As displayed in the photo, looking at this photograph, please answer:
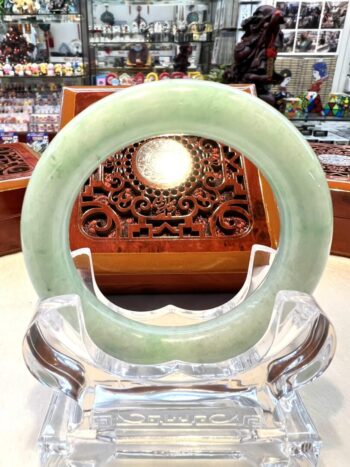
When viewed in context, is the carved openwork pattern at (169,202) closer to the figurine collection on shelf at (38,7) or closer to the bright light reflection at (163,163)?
the bright light reflection at (163,163)

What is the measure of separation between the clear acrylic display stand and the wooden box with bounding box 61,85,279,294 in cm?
28

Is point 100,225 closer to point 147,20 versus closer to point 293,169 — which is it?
point 293,169

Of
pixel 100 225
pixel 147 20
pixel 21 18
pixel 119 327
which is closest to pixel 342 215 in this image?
pixel 100 225

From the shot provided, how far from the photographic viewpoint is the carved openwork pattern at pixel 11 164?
0.96 meters

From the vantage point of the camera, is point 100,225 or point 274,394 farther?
point 100,225

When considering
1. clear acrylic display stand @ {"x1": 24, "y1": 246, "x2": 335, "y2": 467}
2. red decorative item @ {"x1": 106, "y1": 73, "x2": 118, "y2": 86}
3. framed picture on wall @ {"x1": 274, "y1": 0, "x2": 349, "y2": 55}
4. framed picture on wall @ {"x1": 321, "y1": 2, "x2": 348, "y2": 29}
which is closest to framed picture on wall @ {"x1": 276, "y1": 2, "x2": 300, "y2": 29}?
framed picture on wall @ {"x1": 274, "y1": 0, "x2": 349, "y2": 55}

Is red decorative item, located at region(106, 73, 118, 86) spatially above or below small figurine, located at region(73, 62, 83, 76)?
below

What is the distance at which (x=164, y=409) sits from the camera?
0.50 m

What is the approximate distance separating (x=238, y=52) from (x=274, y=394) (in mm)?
1161

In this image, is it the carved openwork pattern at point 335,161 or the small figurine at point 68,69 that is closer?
the carved openwork pattern at point 335,161

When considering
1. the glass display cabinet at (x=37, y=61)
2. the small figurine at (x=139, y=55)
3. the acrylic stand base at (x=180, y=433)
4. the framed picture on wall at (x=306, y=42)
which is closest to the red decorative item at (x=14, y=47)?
the glass display cabinet at (x=37, y=61)

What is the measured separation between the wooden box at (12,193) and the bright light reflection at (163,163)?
0.31 meters

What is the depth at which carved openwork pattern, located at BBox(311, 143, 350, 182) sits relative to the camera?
3.10ft

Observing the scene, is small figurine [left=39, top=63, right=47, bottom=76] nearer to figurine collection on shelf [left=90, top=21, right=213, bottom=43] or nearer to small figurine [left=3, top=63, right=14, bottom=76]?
small figurine [left=3, top=63, right=14, bottom=76]
